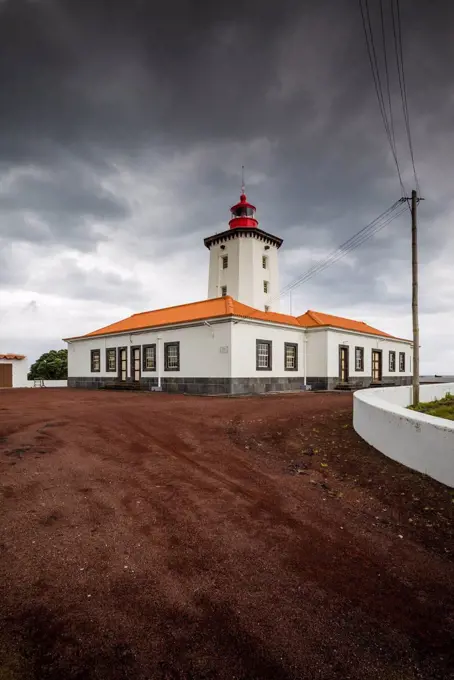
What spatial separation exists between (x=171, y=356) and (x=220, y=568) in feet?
66.6

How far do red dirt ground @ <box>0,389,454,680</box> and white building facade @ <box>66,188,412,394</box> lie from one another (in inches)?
557

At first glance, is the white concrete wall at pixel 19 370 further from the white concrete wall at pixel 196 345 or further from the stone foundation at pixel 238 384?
the white concrete wall at pixel 196 345

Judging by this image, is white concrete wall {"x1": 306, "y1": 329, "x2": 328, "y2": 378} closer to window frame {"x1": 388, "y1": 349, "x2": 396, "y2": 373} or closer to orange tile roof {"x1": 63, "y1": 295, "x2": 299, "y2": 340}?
orange tile roof {"x1": 63, "y1": 295, "x2": 299, "y2": 340}

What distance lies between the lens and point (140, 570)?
134 inches

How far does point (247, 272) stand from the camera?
2908 centimetres

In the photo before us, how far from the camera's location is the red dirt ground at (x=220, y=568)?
2.48 meters

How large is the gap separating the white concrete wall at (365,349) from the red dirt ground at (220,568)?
61.0 feet

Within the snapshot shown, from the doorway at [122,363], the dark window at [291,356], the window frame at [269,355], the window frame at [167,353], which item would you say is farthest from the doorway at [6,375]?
the dark window at [291,356]

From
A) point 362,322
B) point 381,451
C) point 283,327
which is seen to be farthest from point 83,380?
point 381,451

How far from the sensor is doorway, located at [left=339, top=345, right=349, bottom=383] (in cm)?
2588

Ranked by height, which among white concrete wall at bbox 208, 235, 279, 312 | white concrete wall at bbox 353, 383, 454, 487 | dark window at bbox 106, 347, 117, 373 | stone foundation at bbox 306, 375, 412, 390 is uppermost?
white concrete wall at bbox 208, 235, 279, 312

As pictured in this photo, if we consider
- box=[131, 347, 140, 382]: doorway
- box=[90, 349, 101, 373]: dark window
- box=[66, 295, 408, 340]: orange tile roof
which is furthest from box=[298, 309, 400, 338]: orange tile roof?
box=[90, 349, 101, 373]: dark window

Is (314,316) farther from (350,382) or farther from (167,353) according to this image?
(167,353)

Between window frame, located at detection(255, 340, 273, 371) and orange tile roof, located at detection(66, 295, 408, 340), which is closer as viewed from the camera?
window frame, located at detection(255, 340, 273, 371)
